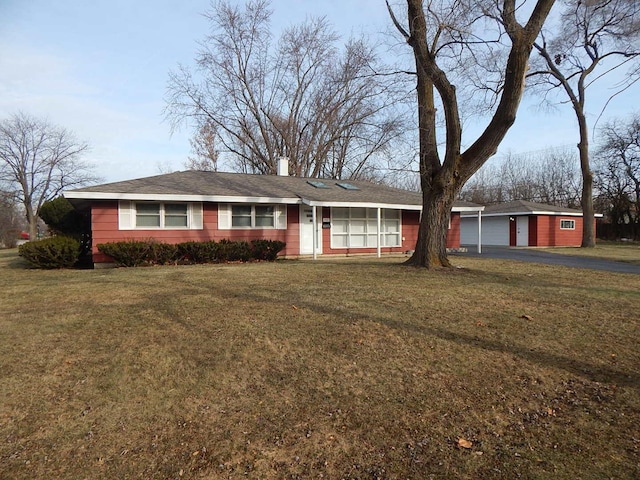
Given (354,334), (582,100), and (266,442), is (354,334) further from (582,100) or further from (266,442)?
(582,100)

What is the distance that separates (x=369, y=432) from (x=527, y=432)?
1.14 metres

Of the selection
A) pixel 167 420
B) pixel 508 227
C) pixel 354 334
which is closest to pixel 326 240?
pixel 354 334

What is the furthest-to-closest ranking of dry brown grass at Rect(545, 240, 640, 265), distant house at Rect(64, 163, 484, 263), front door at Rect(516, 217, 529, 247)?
front door at Rect(516, 217, 529, 247) → dry brown grass at Rect(545, 240, 640, 265) → distant house at Rect(64, 163, 484, 263)

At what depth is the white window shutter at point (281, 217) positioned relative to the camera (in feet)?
51.0

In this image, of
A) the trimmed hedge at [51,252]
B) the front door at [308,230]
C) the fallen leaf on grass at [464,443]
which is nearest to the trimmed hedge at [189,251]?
the trimmed hedge at [51,252]

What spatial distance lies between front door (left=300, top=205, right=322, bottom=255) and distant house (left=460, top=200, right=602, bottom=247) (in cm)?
1536

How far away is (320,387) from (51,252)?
11.7 meters

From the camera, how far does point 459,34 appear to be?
938 cm

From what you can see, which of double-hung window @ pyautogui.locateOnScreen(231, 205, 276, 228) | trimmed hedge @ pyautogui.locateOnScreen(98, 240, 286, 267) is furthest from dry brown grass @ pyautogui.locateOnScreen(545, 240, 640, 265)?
double-hung window @ pyautogui.locateOnScreen(231, 205, 276, 228)

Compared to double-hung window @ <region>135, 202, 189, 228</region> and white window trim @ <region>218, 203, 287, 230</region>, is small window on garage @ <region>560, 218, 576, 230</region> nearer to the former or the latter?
white window trim @ <region>218, 203, 287, 230</region>

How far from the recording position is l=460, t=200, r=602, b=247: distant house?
25.5 meters

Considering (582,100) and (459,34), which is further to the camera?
(582,100)

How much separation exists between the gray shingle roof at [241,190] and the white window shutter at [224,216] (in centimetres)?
56

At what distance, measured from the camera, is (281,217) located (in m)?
15.6
